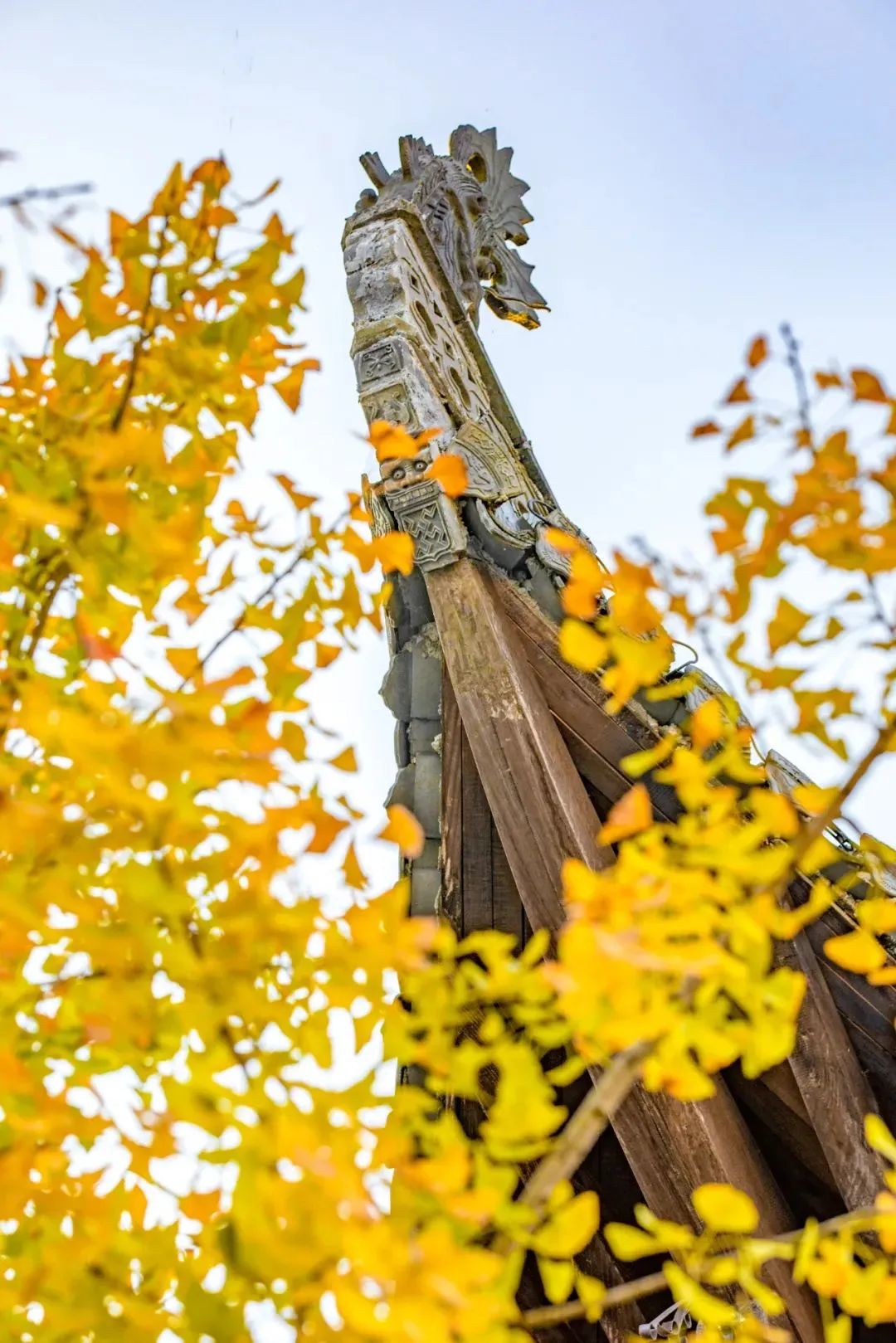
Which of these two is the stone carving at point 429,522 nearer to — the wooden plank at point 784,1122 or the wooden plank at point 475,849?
the wooden plank at point 475,849

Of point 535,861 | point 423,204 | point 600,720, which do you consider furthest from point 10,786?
point 423,204

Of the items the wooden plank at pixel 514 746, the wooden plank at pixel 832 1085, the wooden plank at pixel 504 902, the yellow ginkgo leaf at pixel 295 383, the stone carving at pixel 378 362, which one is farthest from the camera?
the stone carving at pixel 378 362

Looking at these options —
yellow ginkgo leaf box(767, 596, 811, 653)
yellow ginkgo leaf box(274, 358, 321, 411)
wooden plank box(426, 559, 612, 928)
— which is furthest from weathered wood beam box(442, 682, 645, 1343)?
yellow ginkgo leaf box(767, 596, 811, 653)

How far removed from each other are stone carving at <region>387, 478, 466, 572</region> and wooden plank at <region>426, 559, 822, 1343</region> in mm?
52

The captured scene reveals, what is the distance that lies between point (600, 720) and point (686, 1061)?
2250 millimetres

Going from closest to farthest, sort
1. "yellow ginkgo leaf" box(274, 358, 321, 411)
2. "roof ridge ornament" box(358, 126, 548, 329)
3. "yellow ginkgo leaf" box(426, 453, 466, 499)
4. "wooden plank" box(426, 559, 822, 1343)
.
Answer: "yellow ginkgo leaf" box(426, 453, 466, 499), "yellow ginkgo leaf" box(274, 358, 321, 411), "wooden plank" box(426, 559, 822, 1343), "roof ridge ornament" box(358, 126, 548, 329)

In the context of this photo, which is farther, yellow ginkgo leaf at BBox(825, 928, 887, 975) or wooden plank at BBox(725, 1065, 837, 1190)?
wooden plank at BBox(725, 1065, 837, 1190)

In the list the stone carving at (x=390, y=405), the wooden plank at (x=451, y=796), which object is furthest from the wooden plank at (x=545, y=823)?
the stone carving at (x=390, y=405)

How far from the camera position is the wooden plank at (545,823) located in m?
3.03

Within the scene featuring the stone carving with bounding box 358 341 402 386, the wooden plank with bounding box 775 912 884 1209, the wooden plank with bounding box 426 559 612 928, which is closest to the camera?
the wooden plank with bounding box 775 912 884 1209

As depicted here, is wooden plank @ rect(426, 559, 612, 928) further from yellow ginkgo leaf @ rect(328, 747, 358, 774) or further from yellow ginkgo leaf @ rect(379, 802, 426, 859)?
yellow ginkgo leaf @ rect(379, 802, 426, 859)

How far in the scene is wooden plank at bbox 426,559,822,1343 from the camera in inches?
119

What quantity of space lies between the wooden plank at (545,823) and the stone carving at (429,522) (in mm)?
52

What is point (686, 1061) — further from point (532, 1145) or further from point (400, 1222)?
point (400, 1222)
